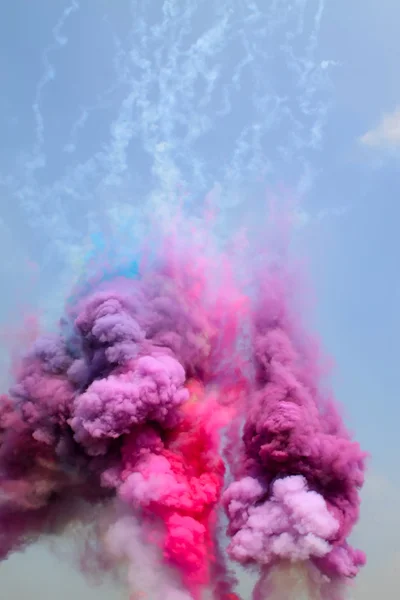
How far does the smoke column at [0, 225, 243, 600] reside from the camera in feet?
121

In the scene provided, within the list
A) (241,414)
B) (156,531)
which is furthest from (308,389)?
(156,531)

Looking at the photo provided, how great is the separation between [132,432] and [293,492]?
12.8m

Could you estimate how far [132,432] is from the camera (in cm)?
4125

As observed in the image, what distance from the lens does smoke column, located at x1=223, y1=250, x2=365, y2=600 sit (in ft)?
115

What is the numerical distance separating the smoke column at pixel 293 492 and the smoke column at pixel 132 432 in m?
2.89

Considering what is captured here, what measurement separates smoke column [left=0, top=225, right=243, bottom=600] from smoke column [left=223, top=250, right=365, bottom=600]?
289 cm

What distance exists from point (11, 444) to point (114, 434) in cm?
1323

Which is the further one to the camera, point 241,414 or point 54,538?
point 54,538

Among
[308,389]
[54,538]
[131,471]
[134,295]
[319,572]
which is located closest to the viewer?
[319,572]

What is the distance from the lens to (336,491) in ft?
126

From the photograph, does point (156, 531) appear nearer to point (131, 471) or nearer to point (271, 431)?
point (131, 471)

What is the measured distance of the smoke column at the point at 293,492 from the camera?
35.0 m

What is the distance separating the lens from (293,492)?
117 ft

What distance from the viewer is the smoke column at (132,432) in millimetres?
37000
